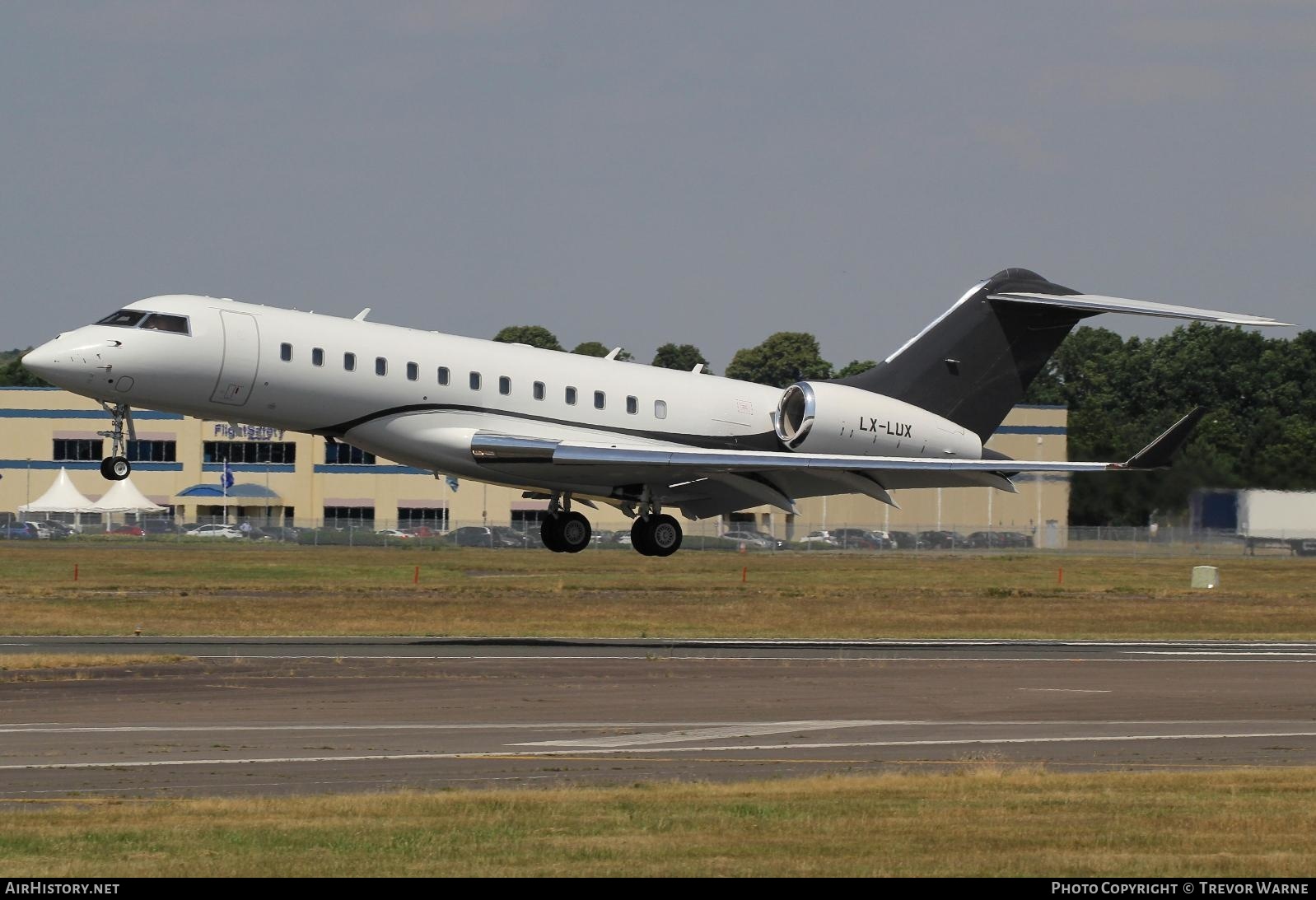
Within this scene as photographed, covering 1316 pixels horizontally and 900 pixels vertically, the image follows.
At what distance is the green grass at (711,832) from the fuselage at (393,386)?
1473cm

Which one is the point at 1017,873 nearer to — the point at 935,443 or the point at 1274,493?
the point at 935,443

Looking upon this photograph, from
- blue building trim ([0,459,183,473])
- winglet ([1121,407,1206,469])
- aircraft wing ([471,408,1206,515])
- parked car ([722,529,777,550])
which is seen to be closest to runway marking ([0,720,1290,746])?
winglet ([1121,407,1206,469])

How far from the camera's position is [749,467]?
104 feet

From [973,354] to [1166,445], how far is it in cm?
771

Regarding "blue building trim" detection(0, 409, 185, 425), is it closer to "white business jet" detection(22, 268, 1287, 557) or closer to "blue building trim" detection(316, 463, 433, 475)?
"blue building trim" detection(316, 463, 433, 475)

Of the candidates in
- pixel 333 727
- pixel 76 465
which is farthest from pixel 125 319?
pixel 76 465

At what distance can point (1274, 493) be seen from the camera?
46.0 metres

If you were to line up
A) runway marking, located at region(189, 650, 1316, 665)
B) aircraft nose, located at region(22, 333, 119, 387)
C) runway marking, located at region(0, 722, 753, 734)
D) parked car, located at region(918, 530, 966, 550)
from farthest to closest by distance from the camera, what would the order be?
1. parked car, located at region(918, 530, 966, 550)
2. runway marking, located at region(189, 650, 1316, 665)
3. aircraft nose, located at region(22, 333, 119, 387)
4. runway marking, located at region(0, 722, 753, 734)

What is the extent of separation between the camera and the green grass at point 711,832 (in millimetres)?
11633

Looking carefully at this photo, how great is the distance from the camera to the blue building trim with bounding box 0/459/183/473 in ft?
290

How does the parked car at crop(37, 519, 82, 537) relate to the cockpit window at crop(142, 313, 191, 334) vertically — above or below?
below

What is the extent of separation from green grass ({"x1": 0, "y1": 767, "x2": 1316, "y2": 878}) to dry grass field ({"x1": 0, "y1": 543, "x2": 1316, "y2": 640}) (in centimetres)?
2107
